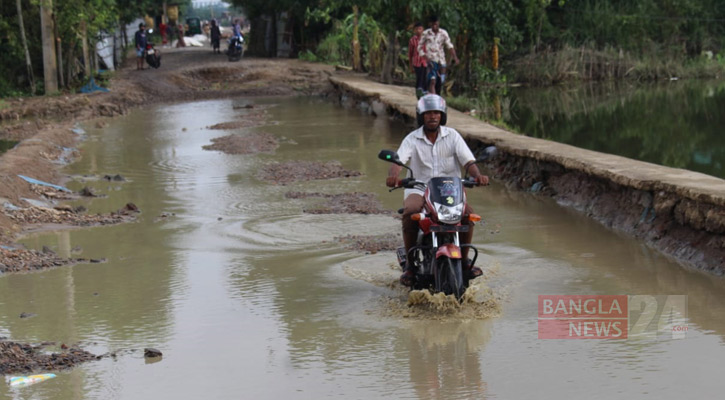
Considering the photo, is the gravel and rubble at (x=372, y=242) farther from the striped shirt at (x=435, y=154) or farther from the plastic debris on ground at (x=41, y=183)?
the plastic debris on ground at (x=41, y=183)

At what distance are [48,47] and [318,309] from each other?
20567mm

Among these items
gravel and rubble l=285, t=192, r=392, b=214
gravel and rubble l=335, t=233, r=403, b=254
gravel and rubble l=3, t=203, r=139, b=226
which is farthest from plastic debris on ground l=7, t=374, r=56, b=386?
gravel and rubble l=285, t=192, r=392, b=214

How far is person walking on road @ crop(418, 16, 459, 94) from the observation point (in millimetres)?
18530

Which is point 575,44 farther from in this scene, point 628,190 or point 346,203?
point 628,190

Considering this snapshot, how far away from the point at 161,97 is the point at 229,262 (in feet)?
64.6

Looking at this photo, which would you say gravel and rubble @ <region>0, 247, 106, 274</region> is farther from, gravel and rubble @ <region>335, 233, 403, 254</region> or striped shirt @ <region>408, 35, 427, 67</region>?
striped shirt @ <region>408, 35, 427, 67</region>

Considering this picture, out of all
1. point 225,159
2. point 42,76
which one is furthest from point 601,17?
point 225,159

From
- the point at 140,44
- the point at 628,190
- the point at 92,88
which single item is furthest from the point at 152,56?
the point at 628,190

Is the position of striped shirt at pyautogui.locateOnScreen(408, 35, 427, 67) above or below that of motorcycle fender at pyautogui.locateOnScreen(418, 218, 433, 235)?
above

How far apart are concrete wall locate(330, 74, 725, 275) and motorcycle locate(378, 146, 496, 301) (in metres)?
2.23

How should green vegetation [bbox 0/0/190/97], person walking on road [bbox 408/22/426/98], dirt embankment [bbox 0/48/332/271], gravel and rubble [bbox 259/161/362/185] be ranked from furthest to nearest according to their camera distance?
1. green vegetation [bbox 0/0/190/97]
2. person walking on road [bbox 408/22/426/98]
3. gravel and rubble [bbox 259/161/362/185]
4. dirt embankment [bbox 0/48/332/271]

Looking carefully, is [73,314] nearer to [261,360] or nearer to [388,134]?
[261,360]

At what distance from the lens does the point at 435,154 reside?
7566mm

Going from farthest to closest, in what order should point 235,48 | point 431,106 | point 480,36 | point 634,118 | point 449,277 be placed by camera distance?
point 235,48, point 480,36, point 634,118, point 431,106, point 449,277
